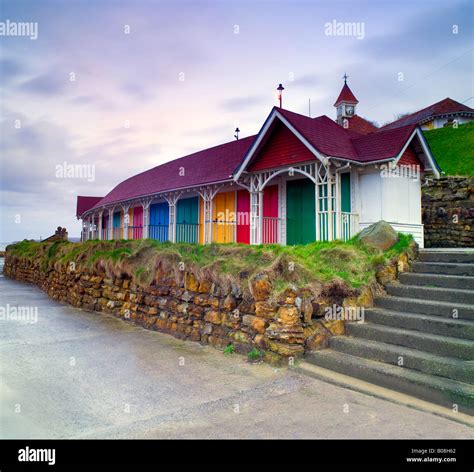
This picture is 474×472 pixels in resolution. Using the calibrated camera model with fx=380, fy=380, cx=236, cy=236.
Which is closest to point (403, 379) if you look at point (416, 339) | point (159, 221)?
point (416, 339)

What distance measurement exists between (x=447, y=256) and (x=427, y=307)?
1970 millimetres

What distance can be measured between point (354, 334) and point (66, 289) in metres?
10.9

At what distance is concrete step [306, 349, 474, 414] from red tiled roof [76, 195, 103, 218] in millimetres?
33072

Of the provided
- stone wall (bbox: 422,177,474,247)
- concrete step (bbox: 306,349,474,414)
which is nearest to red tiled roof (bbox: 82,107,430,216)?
stone wall (bbox: 422,177,474,247)

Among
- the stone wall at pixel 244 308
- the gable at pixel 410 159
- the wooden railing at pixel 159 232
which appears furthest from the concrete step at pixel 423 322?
the wooden railing at pixel 159 232

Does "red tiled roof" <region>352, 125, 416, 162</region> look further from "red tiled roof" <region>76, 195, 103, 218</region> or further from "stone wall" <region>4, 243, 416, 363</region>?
"red tiled roof" <region>76, 195, 103, 218</region>

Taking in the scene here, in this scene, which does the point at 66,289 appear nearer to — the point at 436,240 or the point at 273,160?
the point at 273,160

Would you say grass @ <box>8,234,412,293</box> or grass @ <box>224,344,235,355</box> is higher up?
grass @ <box>8,234,412,293</box>

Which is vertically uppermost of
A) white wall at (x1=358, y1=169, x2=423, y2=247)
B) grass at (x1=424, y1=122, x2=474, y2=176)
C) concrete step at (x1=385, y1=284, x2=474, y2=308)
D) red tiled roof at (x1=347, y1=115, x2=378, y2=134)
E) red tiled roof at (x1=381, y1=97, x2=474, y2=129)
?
red tiled roof at (x1=381, y1=97, x2=474, y2=129)

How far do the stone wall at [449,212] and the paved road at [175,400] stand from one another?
12139 mm

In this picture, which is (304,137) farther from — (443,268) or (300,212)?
(443,268)

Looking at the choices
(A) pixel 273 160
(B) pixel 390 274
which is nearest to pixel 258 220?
(A) pixel 273 160

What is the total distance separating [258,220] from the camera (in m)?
12.7

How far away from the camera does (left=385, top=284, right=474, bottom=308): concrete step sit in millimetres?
5844
